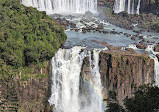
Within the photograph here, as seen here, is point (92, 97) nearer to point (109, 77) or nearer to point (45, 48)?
point (109, 77)

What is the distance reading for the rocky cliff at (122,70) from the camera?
23625 mm

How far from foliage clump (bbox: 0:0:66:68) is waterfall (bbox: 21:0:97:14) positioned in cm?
1617

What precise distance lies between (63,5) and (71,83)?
27.9 m

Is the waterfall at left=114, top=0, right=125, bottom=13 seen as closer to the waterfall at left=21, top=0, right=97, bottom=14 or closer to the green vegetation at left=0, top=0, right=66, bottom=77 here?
the waterfall at left=21, top=0, right=97, bottom=14

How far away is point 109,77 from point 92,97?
9.56ft

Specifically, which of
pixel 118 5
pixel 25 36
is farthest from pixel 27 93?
pixel 118 5

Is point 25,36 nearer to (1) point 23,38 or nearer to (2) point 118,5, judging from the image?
(1) point 23,38

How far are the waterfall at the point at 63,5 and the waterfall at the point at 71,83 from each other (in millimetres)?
23300

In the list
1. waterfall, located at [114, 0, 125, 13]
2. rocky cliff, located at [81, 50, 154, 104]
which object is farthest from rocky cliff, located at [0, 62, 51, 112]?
waterfall, located at [114, 0, 125, 13]

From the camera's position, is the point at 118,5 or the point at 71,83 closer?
the point at 71,83

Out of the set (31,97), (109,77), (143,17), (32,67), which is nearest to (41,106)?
(31,97)

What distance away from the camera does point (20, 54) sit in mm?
22594

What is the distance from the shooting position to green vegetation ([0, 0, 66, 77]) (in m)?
22.2

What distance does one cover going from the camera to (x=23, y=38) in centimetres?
2408
